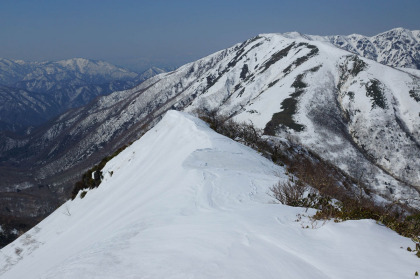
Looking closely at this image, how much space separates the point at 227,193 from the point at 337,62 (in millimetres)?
134187

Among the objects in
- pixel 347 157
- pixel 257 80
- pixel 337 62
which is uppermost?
pixel 337 62

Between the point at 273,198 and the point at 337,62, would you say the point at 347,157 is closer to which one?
the point at 337,62

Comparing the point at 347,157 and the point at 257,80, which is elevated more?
the point at 257,80

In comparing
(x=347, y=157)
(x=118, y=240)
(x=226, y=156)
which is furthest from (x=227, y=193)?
(x=347, y=157)

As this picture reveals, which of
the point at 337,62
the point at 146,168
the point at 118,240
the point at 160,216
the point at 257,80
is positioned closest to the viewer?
the point at 118,240

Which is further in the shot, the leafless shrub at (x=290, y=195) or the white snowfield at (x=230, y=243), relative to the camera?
the leafless shrub at (x=290, y=195)

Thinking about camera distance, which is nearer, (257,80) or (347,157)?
(347,157)

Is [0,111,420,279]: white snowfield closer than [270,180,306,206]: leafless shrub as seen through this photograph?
Yes

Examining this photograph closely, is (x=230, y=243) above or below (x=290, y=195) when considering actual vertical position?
above

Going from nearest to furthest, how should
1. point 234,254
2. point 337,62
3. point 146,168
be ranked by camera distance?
point 234,254
point 146,168
point 337,62

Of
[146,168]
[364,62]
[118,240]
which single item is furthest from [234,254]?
[364,62]

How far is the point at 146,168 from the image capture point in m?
22.5

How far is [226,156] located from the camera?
1917 cm

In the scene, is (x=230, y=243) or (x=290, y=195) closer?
(x=230, y=243)
